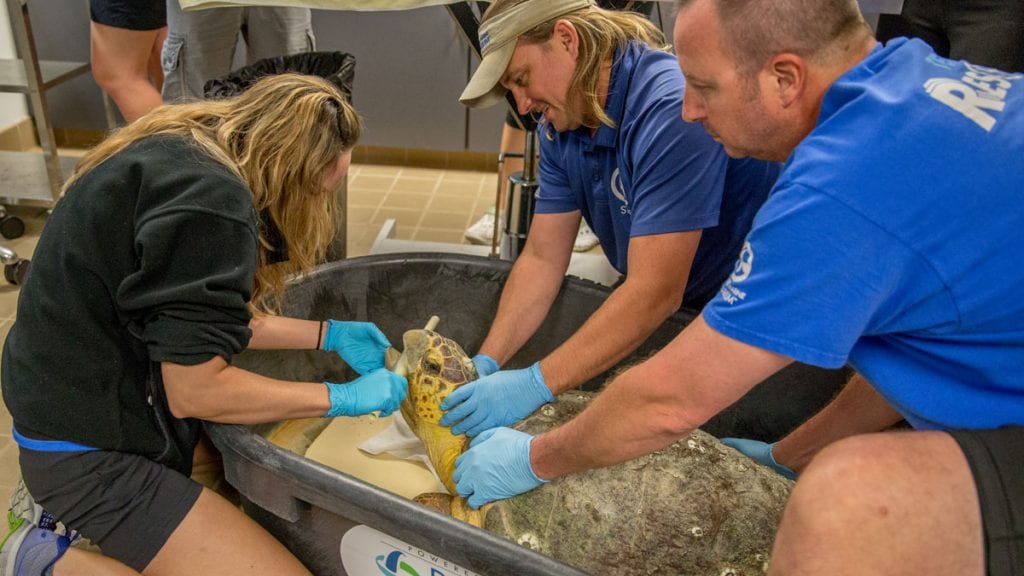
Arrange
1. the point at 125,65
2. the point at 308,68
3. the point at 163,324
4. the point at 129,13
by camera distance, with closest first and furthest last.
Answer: the point at 163,324 → the point at 308,68 → the point at 129,13 → the point at 125,65

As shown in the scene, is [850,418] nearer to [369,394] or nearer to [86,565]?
[369,394]

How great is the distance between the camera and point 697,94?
996 mm

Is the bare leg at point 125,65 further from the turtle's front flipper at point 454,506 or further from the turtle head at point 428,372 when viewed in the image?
the turtle's front flipper at point 454,506

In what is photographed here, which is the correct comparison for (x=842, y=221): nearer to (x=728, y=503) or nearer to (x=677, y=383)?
(x=677, y=383)

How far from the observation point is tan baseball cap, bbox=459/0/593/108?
134cm

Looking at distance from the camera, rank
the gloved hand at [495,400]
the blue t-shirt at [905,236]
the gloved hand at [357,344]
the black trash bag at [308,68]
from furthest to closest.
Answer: the black trash bag at [308,68] < the gloved hand at [357,344] < the gloved hand at [495,400] < the blue t-shirt at [905,236]

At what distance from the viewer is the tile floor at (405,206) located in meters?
2.84

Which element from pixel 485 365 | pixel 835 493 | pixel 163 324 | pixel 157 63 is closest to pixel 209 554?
pixel 163 324

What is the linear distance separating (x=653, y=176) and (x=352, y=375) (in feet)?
2.61

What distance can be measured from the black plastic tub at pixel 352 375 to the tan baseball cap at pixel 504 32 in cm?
42

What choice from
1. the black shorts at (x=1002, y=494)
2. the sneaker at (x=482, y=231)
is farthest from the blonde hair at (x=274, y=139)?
the sneaker at (x=482, y=231)

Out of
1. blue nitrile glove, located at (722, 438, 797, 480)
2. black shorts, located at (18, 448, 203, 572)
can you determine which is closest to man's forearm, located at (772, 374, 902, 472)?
blue nitrile glove, located at (722, 438, 797, 480)

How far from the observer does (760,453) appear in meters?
1.43

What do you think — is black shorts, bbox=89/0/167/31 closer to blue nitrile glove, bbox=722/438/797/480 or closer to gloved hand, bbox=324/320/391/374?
gloved hand, bbox=324/320/391/374
